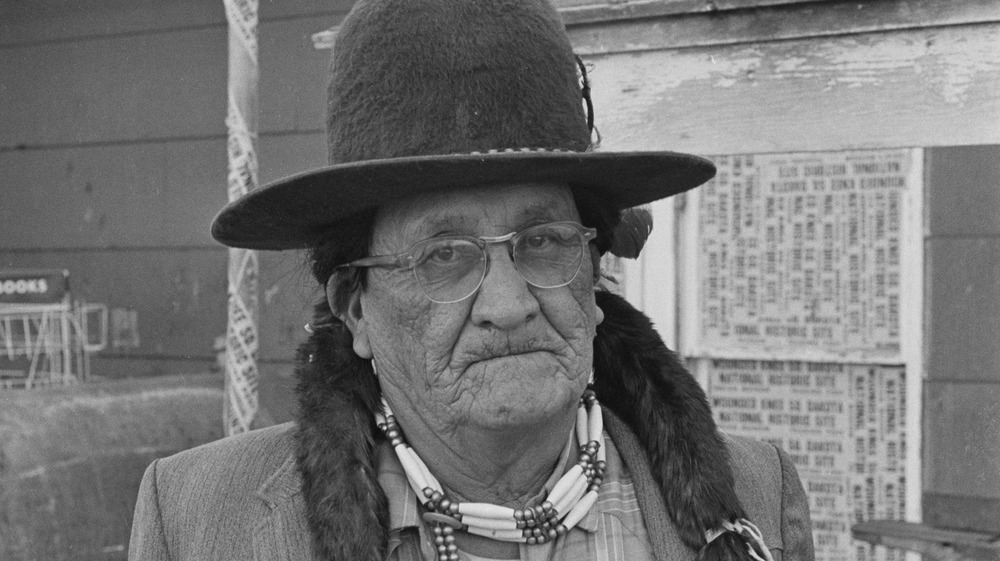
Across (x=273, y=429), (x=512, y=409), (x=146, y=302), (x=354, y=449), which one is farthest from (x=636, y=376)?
(x=146, y=302)

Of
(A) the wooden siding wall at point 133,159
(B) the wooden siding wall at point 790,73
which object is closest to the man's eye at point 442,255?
(B) the wooden siding wall at point 790,73

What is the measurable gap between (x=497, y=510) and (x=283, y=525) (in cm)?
33

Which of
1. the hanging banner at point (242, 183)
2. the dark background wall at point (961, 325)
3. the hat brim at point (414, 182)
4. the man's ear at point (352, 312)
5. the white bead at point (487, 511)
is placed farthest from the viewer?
the dark background wall at point (961, 325)

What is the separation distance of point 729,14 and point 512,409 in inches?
35.4

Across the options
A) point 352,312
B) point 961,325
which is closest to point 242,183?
point 352,312

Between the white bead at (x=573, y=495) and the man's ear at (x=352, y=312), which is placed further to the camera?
the man's ear at (x=352, y=312)

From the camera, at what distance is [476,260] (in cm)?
162

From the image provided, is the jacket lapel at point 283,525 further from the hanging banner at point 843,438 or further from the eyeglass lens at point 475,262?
the hanging banner at point 843,438

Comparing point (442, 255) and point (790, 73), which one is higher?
point (790, 73)

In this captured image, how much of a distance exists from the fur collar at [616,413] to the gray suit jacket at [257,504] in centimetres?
5

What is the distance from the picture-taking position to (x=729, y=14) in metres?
2.00

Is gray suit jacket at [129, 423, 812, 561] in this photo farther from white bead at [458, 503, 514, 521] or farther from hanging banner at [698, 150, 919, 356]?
hanging banner at [698, 150, 919, 356]

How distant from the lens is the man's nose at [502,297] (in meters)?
1.58

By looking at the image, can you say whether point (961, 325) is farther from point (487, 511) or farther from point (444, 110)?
point (444, 110)
